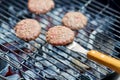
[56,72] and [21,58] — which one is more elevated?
[21,58]

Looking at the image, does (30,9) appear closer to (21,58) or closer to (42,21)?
(42,21)

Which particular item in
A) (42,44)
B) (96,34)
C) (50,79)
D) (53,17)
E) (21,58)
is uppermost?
(53,17)

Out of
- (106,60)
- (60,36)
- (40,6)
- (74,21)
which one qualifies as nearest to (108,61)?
(106,60)

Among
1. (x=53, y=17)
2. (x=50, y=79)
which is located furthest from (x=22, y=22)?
(x=50, y=79)

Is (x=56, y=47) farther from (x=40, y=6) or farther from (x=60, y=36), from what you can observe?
(x=40, y=6)

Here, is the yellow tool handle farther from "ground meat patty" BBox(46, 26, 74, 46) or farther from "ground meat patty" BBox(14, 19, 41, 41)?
"ground meat patty" BBox(14, 19, 41, 41)
